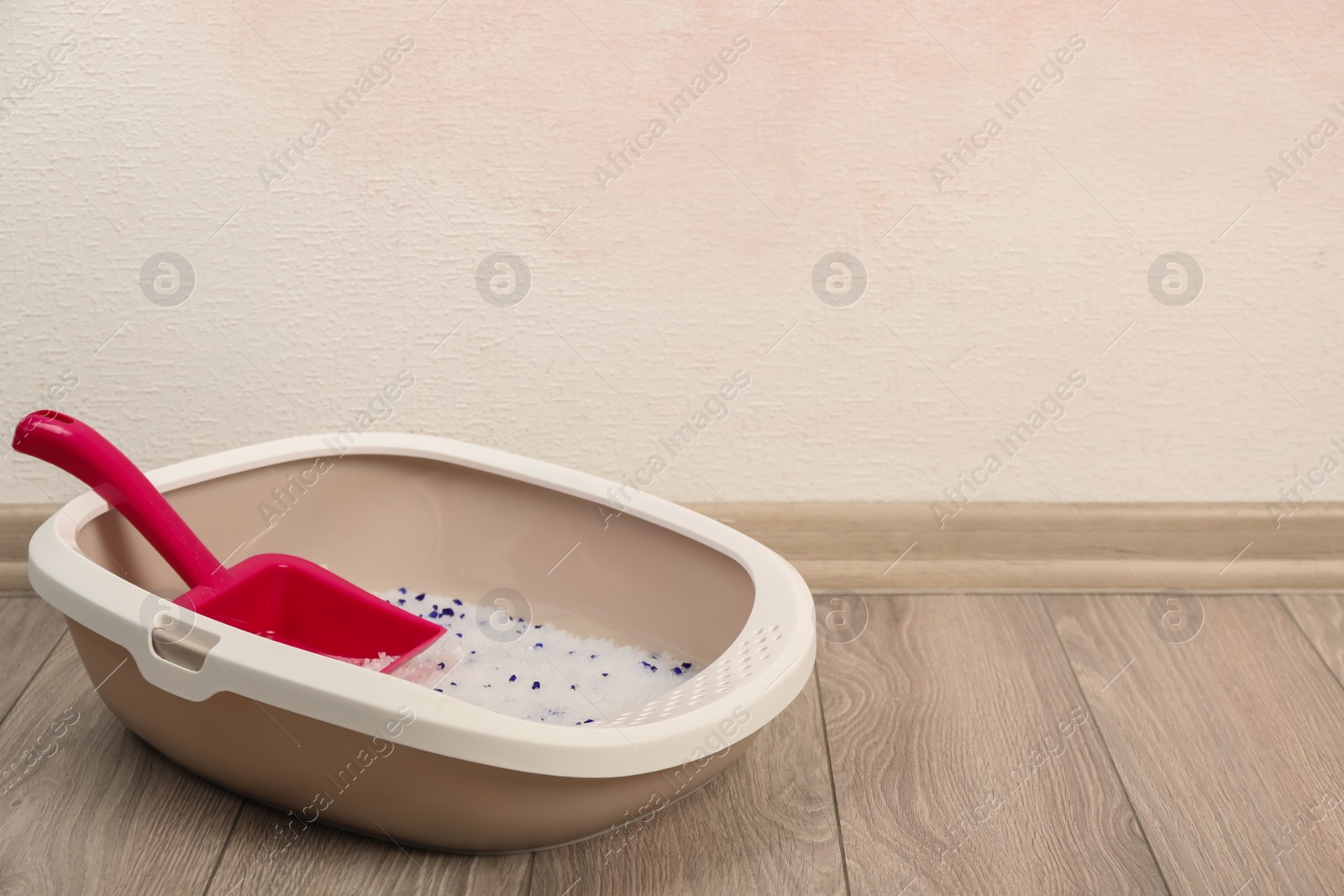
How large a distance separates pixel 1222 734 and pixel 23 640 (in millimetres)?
1081

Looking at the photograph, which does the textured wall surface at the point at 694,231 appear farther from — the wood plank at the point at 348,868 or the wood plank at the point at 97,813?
the wood plank at the point at 348,868

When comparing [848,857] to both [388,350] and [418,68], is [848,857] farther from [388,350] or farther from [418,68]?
[418,68]

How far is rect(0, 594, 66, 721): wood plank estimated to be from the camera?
0.89 m

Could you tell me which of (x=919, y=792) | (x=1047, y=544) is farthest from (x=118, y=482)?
(x=1047, y=544)

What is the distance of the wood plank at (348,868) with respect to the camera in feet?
2.18

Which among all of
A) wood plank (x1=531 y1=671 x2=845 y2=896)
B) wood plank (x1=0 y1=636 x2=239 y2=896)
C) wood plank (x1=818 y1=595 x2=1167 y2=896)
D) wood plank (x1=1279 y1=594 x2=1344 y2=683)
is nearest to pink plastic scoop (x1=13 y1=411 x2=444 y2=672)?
wood plank (x1=0 y1=636 x2=239 y2=896)

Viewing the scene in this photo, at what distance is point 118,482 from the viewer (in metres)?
0.77

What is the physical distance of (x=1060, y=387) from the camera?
106cm

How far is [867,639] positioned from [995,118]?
0.52 meters

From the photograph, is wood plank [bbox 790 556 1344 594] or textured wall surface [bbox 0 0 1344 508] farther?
wood plank [bbox 790 556 1344 594]

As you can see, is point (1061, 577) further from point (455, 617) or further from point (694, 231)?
point (455, 617)

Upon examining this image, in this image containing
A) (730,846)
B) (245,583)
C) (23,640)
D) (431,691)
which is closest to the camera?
(431,691)

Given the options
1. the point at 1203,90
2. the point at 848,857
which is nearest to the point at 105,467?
the point at 848,857

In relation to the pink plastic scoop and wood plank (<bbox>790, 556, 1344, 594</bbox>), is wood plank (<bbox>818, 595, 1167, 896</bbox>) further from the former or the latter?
the pink plastic scoop
